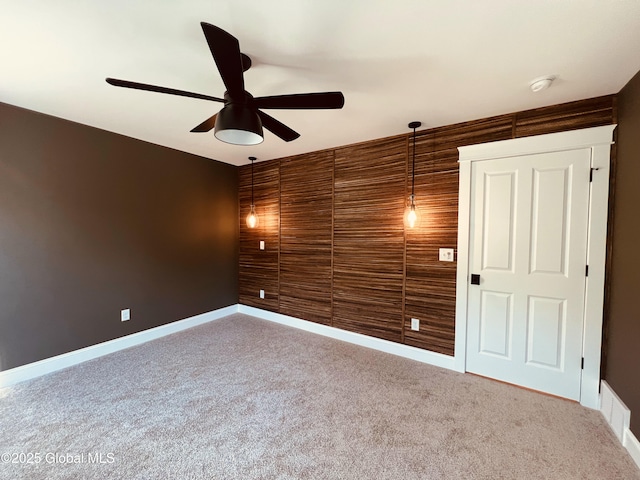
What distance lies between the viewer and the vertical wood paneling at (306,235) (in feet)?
11.7

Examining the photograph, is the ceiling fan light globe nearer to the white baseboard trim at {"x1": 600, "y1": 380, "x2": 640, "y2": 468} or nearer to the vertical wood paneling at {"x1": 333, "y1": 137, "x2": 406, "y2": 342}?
the vertical wood paneling at {"x1": 333, "y1": 137, "x2": 406, "y2": 342}

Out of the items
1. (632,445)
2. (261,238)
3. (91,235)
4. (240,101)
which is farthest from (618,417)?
(91,235)

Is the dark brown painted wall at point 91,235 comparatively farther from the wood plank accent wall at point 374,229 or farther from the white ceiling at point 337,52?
the wood plank accent wall at point 374,229

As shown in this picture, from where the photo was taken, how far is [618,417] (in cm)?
184

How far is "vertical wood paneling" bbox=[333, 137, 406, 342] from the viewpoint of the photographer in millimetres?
3037

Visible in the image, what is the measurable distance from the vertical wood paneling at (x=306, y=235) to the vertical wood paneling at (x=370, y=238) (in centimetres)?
16

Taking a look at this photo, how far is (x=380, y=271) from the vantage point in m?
3.15

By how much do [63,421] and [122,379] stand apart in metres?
0.55

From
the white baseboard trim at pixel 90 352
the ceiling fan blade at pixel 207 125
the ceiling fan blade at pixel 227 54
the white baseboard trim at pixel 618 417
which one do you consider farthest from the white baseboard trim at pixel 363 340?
the ceiling fan blade at pixel 227 54

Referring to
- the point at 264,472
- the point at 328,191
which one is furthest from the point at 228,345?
the point at 328,191

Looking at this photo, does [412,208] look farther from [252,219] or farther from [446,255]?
[252,219]

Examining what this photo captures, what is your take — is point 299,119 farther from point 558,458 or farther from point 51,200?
point 558,458

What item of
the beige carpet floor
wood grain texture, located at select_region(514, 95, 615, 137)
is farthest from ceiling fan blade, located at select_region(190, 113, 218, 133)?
wood grain texture, located at select_region(514, 95, 615, 137)

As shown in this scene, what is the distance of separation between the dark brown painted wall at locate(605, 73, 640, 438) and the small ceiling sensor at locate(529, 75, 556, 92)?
497 millimetres
